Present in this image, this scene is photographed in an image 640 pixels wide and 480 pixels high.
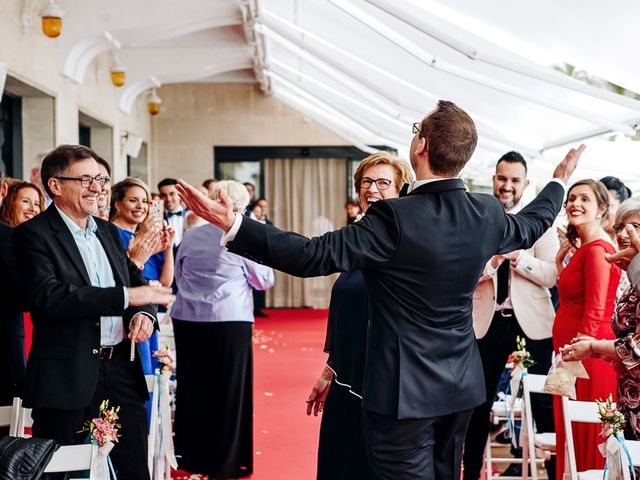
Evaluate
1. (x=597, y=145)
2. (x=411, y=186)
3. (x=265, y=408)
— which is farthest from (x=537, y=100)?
(x=411, y=186)

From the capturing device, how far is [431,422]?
250 centimetres

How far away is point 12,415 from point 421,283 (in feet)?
5.58

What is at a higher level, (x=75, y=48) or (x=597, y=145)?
(x=75, y=48)

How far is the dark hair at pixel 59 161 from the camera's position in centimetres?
318

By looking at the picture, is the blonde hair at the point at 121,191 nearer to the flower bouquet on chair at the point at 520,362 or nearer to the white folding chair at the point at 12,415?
the white folding chair at the point at 12,415

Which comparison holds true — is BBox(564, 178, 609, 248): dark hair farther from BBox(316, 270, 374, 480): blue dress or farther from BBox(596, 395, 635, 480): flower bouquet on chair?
BBox(316, 270, 374, 480): blue dress

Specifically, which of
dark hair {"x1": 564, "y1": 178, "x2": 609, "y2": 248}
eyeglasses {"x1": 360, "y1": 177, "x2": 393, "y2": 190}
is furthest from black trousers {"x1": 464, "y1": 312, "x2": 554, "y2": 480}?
eyeglasses {"x1": 360, "y1": 177, "x2": 393, "y2": 190}

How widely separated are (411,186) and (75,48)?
732cm

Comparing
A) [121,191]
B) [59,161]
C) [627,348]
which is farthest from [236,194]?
[627,348]

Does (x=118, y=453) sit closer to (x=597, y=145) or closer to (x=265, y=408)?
(x=265, y=408)

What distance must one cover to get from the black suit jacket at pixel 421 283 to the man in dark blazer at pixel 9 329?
61.4 inches

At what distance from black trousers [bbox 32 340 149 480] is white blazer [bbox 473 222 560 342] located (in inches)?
69.5

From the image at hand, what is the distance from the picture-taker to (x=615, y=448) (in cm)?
282

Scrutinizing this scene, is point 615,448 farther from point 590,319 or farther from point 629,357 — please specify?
point 590,319
